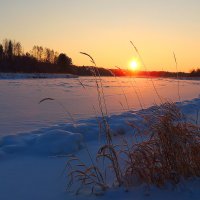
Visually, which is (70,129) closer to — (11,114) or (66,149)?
(66,149)

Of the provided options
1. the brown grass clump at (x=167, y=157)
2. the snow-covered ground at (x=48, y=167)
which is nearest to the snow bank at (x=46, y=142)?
the snow-covered ground at (x=48, y=167)

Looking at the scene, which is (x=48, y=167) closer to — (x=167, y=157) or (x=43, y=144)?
(x=43, y=144)

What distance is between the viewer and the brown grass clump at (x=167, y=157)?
2549 mm

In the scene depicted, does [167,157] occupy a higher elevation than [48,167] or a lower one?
higher

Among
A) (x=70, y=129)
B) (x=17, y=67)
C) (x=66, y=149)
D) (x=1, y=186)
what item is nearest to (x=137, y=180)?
(x=1, y=186)

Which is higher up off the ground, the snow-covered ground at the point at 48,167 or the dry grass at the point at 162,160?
the dry grass at the point at 162,160

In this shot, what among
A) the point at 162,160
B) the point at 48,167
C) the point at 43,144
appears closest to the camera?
the point at 162,160

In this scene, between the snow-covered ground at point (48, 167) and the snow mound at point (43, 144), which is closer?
the snow-covered ground at point (48, 167)

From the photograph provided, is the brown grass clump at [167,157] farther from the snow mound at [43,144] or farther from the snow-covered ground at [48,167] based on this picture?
the snow mound at [43,144]

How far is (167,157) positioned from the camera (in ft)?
8.48

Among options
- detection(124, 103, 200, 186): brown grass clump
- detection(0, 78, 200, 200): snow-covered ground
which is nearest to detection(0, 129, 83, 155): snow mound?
detection(0, 78, 200, 200): snow-covered ground

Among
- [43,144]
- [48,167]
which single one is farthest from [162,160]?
[43,144]

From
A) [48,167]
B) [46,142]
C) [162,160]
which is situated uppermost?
[162,160]

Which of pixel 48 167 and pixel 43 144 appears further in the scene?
pixel 43 144
